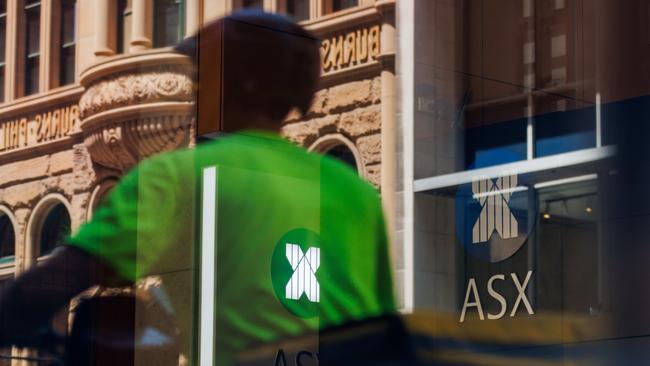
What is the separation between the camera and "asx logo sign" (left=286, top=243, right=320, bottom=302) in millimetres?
12430

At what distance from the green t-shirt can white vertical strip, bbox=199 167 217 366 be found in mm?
53

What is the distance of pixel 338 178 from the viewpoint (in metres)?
12.4

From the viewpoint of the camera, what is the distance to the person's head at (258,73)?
498 inches

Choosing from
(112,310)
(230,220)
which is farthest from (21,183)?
(230,220)

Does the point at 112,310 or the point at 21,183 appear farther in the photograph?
the point at 21,183

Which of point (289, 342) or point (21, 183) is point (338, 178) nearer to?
point (289, 342)

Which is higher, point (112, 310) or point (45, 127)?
point (45, 127)

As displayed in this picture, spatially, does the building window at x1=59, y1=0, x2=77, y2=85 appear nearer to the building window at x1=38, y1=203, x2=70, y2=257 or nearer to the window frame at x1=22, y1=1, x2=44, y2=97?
the window frame at x1=22, y1=1, x2=44, y2=97

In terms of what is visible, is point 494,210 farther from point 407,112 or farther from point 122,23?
point 122,23

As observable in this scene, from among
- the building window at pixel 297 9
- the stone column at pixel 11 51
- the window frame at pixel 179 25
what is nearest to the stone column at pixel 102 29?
the window frame at pixel 179 25

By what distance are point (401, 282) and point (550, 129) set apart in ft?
5.23

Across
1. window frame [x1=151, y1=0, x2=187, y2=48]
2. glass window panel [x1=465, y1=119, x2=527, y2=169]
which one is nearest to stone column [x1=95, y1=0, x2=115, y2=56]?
window frame [x1=151, y1=0, x2=187, y2=48]

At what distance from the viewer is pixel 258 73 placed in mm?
12805

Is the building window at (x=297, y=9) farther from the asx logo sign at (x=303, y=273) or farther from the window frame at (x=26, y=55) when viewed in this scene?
the window frame at (x=26, y=55)
